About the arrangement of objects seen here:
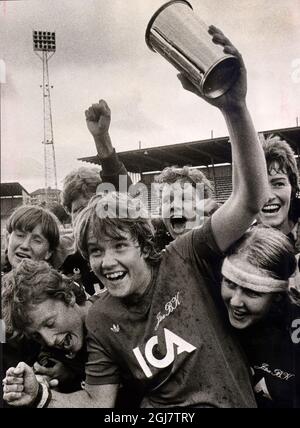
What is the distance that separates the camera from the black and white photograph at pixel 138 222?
2.96 meters

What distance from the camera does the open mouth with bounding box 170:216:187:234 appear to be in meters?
3.05

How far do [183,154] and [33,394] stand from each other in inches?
58.8

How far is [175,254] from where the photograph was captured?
300cm

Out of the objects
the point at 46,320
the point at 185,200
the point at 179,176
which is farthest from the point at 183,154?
the point at 46,320

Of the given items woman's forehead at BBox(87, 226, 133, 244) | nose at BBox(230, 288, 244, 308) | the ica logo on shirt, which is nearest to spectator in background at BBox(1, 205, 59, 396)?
woman's forehead at BBox(87, 226, 133, 244)

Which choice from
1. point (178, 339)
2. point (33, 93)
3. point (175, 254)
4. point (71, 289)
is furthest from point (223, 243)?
point (33, 93)

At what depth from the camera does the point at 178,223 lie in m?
3.06

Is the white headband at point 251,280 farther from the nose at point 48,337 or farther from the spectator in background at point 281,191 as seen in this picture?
the nose at point 48,337

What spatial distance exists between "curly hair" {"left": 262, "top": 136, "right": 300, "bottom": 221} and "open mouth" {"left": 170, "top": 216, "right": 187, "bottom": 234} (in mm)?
517

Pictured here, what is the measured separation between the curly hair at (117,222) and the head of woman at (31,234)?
7.2 inches

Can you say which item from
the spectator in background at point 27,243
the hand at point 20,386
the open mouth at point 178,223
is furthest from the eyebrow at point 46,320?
the open mouth at point 178,223

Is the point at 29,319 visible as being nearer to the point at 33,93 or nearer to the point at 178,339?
the point at 178,339

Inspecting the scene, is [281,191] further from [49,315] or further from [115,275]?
[49,315]

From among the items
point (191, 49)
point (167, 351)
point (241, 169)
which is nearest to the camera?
point (191, 49)
